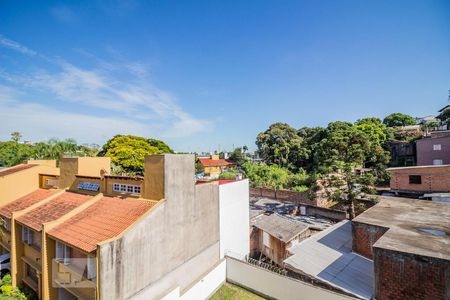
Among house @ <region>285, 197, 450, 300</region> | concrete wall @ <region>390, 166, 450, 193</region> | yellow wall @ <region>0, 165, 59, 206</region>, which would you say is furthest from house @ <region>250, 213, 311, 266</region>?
yellow wall @ <region>0, 165, 59, 206</region>

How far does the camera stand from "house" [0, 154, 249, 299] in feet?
31.6

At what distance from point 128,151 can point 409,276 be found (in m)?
42.0

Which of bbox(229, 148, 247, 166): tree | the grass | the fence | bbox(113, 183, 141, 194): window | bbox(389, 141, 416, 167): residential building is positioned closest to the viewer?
bbox(113, 183, 141, 194): window

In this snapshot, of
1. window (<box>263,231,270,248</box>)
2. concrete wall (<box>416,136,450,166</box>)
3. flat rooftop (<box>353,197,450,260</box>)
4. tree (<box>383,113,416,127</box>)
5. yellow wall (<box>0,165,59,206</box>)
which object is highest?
tree (<box>383,113,416,127</box>)

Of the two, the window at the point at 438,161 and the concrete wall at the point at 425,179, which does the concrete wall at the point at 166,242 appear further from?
the window at the point at 438,161

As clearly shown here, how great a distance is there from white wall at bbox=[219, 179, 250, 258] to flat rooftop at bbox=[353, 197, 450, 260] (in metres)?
8.37

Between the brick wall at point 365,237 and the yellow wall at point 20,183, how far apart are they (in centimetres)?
2207

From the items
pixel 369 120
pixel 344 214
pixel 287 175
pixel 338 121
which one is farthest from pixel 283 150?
pixel 344 214

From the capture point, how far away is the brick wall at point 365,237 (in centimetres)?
1173

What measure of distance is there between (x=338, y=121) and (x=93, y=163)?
43278 millimetres

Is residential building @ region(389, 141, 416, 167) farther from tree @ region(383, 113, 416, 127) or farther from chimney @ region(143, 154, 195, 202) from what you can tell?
chimney @ region(143, 154, 195, 202)

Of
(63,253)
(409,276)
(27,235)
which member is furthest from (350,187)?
(27,235)

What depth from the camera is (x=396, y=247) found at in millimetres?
8555

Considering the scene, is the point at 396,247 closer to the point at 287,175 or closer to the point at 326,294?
the point at 326,294
